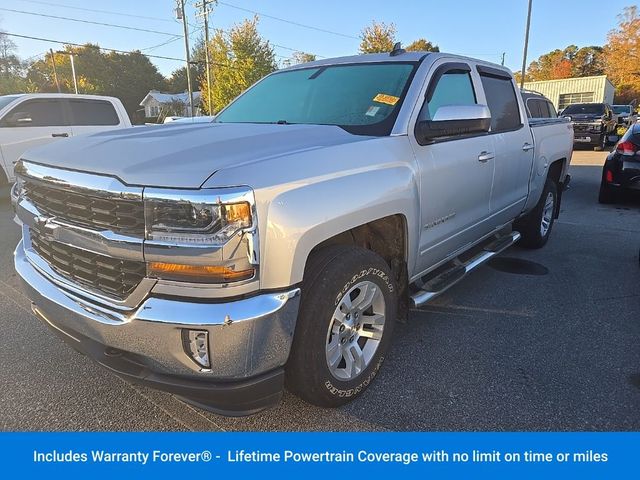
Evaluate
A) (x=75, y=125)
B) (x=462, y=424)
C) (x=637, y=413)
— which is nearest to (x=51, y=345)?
(x=462, y=424)

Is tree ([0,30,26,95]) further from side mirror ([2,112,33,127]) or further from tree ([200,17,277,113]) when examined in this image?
side mirror ([2,112,33,127])

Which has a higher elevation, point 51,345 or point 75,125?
point 75,125

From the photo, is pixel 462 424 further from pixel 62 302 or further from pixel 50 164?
pixel 50 164

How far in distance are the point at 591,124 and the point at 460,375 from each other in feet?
64.6

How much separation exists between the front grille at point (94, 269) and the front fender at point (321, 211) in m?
0.57

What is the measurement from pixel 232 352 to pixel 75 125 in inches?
354

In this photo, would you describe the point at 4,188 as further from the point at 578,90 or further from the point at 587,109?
the point at 578,90

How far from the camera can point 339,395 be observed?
2.44m

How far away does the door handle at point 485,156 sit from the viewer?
3479 mm

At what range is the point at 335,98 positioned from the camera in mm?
3230

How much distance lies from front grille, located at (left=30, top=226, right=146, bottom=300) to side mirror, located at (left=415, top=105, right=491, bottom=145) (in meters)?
1.82

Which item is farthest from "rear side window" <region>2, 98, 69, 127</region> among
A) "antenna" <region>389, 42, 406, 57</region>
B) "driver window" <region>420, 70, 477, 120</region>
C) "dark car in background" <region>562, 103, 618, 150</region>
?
"dark car in background" <region>562, 103, 618, 150</region>

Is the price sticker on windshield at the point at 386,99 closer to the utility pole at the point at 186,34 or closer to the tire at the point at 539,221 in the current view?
the tire at the point at 539,221

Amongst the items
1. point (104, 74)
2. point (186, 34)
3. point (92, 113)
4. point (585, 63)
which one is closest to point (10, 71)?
point (104, 74)
